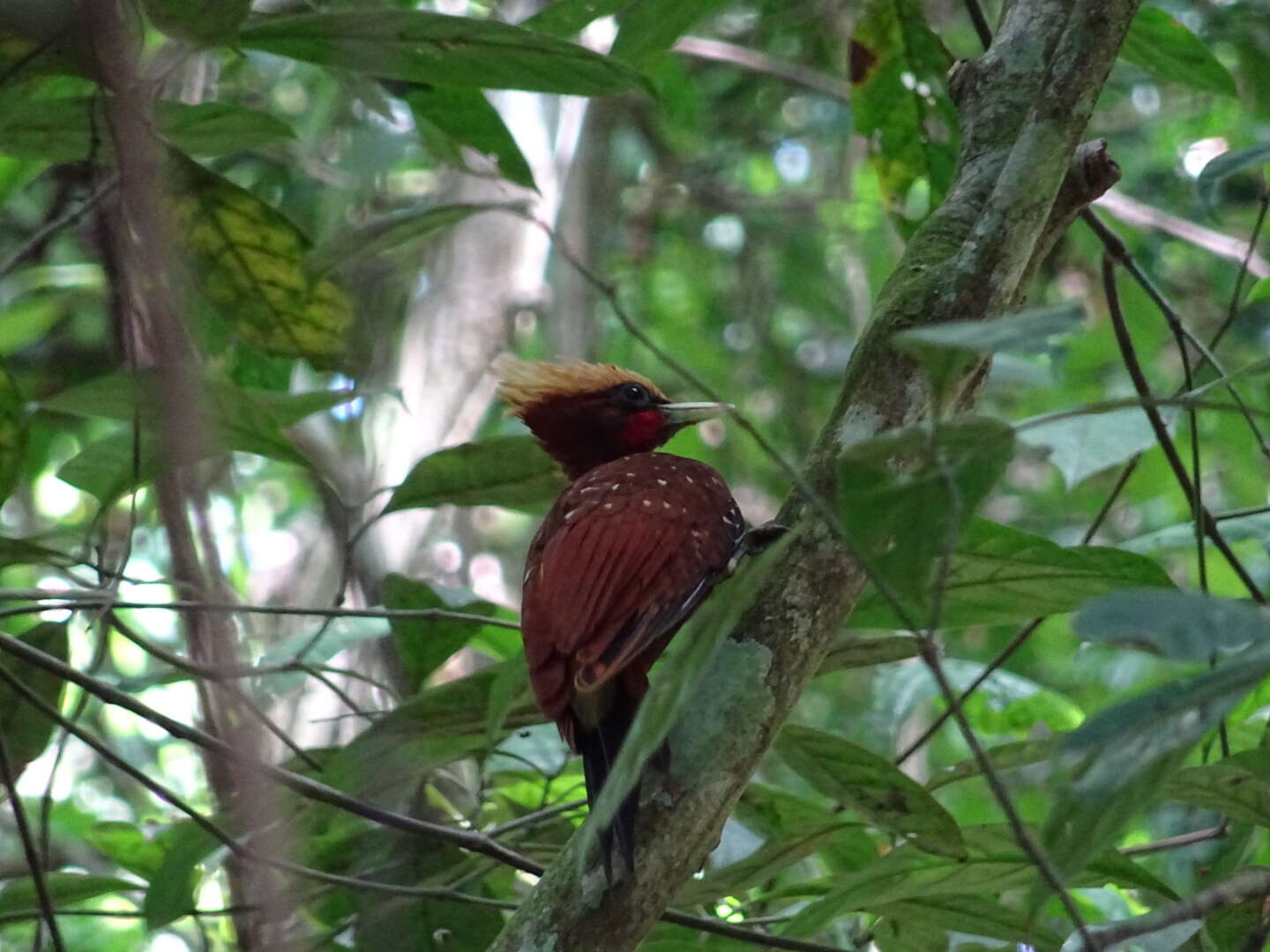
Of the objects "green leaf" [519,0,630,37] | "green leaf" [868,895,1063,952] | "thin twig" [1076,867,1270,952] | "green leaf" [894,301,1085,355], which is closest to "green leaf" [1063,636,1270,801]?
"thin twig" [1076,867,1270,952]

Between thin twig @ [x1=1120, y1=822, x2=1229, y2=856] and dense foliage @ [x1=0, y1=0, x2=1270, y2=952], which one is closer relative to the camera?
dense foliage @ [x1=0, y1=0, x2=1270, y2=952]

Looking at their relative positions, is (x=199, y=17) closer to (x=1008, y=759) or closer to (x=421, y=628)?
(x=421, y=628)

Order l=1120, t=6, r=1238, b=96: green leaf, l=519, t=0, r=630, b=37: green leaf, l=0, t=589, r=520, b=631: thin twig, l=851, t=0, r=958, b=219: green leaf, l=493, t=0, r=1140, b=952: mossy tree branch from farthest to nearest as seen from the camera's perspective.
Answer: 1. l=851, t=0, r=958, b=219: green leaf
2. l=1120, t=6, r=1238, b=96: green leaf
3. l=519, t=0, r=630, b=37: green leaf
4. l=0, t=589, r=520, b=631: thin twig
5. l=493, t=0, r=1140, b=952: mossy tree branch

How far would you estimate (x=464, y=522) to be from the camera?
4.24 metres

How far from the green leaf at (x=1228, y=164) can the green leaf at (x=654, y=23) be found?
2.86 ft

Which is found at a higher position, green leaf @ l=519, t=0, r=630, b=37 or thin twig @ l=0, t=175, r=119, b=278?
green leaf @ l=519, t=0, r=630, b=37

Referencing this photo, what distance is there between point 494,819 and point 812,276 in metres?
3.99

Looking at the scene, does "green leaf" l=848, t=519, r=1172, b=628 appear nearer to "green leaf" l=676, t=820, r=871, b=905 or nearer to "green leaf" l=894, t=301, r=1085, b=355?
"green leaf" l=676, t=820, r=871, b=905

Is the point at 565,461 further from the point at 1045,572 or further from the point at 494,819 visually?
the point at 1045,572

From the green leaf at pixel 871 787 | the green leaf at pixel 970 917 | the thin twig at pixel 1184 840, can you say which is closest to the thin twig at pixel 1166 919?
the green leaf at pixel 871 787

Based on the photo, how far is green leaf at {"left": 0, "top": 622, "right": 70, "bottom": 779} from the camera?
219 cm

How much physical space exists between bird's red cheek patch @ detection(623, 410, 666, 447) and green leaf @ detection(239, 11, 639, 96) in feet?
3.05

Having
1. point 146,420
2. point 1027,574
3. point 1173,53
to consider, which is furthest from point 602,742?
point 1173,53

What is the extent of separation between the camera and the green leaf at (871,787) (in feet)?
5.72
